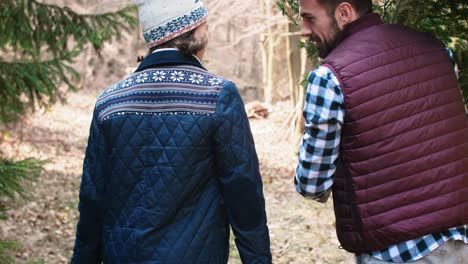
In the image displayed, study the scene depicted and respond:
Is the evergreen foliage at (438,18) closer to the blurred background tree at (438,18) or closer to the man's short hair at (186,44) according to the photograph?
the blurred background tree at (438,18)

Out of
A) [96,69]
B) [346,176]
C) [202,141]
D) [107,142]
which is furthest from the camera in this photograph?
[96,69]

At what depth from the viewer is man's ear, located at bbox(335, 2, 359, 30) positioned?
2.41 m

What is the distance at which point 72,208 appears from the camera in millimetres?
9766

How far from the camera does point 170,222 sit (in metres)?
2.64

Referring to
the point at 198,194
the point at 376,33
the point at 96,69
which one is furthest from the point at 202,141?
the point at 96,69

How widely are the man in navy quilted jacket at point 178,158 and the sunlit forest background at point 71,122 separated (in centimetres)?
84

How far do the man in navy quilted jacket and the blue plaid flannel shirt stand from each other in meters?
0.40

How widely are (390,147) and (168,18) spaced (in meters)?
1.11

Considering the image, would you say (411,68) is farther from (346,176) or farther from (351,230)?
(351,230)

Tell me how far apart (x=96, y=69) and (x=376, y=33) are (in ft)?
75.0

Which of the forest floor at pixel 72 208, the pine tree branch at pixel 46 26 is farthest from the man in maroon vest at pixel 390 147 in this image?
the pine tree branch at pixel 46 26

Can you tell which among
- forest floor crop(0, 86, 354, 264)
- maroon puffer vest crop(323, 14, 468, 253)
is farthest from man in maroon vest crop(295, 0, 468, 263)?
forest floor crop(0, 86, 354, 264)

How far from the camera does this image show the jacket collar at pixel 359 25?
2.38 m

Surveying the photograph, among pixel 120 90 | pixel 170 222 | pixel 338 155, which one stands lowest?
pixel 170 222
